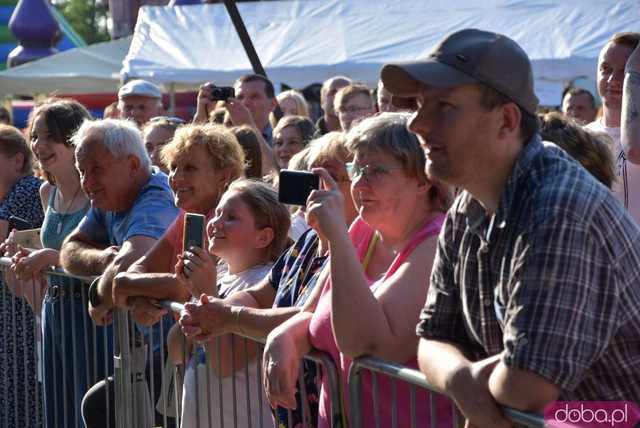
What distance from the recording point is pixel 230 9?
1030cm

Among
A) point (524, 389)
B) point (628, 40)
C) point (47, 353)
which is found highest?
point (628, 40)

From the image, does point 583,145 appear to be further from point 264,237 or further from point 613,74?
point 613,74

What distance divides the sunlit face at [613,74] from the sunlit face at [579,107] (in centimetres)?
415

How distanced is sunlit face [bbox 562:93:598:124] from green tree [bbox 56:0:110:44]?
57.9 meters

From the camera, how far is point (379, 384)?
3.19 meters

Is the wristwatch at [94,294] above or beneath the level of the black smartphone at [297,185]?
beneath

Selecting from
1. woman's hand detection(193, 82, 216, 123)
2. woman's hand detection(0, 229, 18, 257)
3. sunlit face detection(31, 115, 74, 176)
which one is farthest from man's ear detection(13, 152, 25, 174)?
woman's hand detection(193, 82, 216, 123)

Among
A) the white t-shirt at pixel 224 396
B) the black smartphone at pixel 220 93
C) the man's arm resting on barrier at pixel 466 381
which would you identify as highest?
the man's arm resting on barrier at pixel 466 381

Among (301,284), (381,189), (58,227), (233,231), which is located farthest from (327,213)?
(58,227)

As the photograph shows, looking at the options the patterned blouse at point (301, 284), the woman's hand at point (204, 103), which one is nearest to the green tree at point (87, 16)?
the woman's hand at point (204, 103)

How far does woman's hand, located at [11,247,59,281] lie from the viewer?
5402 mm

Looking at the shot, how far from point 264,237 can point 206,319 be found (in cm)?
56

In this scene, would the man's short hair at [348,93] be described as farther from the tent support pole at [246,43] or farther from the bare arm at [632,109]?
the bare arm at [632,109]

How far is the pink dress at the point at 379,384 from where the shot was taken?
308cm
